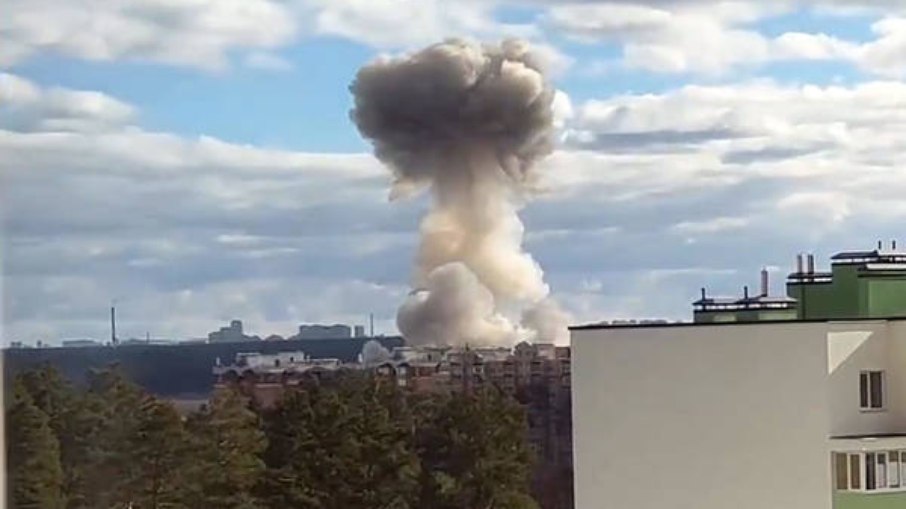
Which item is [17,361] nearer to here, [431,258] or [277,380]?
[277,380]

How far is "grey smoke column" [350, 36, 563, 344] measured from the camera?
3377 millimetres

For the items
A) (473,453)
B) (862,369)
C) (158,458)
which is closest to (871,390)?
(862,369)

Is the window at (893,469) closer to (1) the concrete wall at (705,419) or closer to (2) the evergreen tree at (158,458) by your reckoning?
(1) the concrete wall at (705,419)

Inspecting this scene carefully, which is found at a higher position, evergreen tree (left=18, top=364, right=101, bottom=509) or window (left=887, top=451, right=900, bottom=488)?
evergreen tree (left=18, top=364, right=101, bottom=509)

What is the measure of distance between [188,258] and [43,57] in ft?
2.80

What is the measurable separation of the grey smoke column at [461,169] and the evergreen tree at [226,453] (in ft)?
1.34

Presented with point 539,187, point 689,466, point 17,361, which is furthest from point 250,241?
point 17,361

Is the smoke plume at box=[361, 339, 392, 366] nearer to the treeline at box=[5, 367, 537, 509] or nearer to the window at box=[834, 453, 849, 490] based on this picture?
the treeline at box=[5, 367, 537, 509]

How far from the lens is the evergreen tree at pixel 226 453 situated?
292 centimetres

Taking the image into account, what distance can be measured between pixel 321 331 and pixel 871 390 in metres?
1.88

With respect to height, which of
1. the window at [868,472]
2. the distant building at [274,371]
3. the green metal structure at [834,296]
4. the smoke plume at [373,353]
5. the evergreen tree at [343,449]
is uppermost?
the green metal structure at [834,296]

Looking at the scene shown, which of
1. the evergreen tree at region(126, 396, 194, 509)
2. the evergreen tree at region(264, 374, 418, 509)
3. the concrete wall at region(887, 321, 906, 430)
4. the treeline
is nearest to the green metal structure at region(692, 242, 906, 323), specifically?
the concrete wall at region(887, 321, 906, 430)

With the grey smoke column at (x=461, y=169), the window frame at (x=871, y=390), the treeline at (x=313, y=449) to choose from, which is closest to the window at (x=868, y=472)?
the window frame at (x=871, y=390)

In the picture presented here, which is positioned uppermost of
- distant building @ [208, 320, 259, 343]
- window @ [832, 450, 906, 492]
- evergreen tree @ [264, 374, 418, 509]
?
distant building @ [208, 320, 259, 343]
